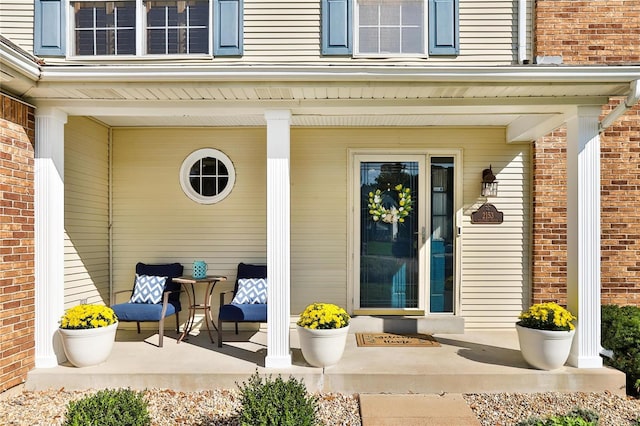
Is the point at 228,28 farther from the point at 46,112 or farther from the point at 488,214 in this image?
the point at 488,214

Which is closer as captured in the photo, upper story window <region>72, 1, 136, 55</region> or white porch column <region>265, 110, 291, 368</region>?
white porch column <region>265, 110, 291, 368</region>

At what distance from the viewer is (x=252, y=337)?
5359mm

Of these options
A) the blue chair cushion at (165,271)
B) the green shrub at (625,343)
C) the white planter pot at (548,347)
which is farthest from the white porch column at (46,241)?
the green shrub at (625,343)

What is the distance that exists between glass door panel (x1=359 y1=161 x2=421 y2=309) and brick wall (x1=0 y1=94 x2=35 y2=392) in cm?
360

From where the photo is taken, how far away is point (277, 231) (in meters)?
4.20

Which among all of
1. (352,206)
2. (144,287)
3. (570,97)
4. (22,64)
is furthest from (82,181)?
(570,97)

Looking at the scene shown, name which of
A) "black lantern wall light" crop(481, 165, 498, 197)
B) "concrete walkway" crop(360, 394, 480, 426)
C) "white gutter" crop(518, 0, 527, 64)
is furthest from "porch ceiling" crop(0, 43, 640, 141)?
"concrete walkway" crop(360, 394, 480, 426)

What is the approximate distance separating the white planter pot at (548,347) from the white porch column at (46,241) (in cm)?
435

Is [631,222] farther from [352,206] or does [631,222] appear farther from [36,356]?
[36,356]

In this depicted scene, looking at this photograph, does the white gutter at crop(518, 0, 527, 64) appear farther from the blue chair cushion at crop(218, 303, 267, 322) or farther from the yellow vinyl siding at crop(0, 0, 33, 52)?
the yellow vinyl siding at crop(0, 0, 33, 52)

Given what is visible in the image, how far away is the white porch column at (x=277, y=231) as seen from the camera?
418cm

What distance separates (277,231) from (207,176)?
208 centimetres

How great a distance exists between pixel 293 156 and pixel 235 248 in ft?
4.59

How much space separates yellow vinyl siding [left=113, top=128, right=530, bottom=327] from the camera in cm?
575
